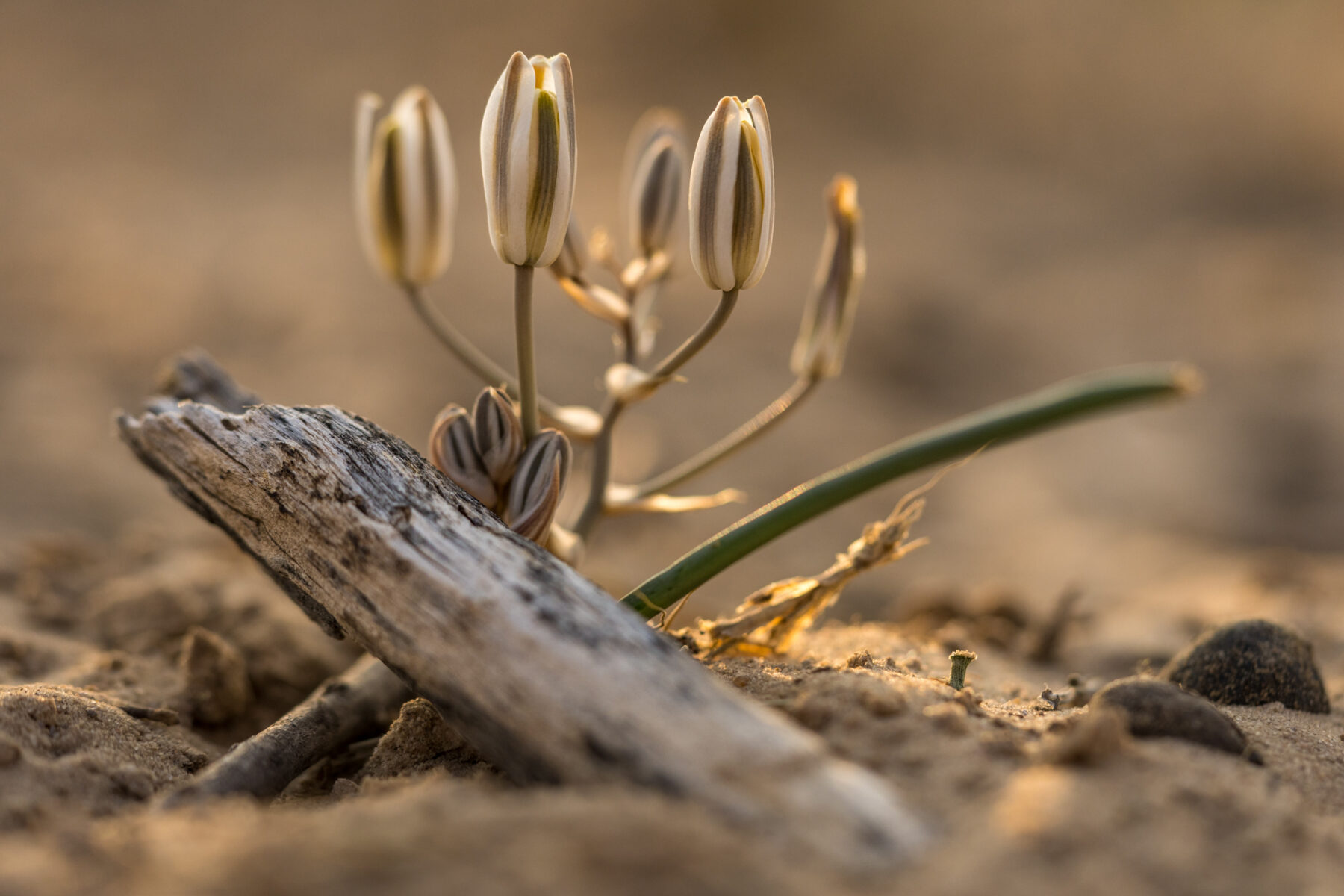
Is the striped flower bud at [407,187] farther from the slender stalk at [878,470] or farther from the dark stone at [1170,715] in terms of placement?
the dark stone at [1170,715]

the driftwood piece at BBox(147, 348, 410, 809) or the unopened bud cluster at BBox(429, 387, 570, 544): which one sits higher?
the unopened bud cluster at BBox(429, 387, 570, 544)

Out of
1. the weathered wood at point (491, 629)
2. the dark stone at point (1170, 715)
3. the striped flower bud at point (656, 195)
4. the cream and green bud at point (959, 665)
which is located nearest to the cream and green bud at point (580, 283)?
the striped flower bud at point (656, 195)

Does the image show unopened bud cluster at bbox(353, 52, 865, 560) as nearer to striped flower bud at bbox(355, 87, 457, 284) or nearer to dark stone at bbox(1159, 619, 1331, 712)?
striped flower bud at bbox(355, 87, 457, 284)

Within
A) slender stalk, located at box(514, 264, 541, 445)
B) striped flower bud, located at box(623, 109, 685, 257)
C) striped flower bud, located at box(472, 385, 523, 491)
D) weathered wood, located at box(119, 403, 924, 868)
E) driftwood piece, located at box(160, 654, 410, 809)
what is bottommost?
driftwood piece, located at box(160, 654, 410, 809)

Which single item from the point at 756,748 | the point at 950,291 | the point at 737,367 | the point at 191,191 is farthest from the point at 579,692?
the point at 191,191

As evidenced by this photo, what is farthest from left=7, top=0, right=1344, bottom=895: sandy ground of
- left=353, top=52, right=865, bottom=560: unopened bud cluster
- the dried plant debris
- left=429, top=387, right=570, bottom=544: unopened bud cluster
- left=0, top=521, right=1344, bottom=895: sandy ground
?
left=429, top=387, right=570, bottom=544: unopened bud cluster

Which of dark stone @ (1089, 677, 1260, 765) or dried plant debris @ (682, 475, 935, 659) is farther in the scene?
dried plant debris @ (682, 475, 935, 659)

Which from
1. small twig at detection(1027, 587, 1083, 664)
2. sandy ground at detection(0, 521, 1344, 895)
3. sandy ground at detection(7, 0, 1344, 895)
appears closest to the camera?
sandy ground at detection(0, 521, 1344, 895)
